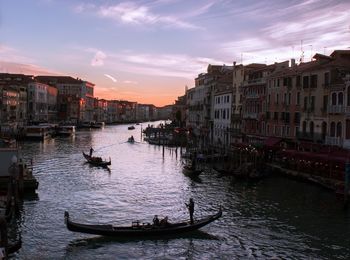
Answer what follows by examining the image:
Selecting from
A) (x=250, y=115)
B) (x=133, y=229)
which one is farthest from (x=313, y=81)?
(x=133, y=229)

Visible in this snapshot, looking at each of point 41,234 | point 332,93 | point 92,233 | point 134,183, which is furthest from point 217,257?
point 332,93

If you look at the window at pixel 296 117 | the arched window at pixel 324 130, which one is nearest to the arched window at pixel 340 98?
the arched window at pixel 324 130

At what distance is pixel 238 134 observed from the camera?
48219 millimetres

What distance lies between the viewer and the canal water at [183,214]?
1678 cm

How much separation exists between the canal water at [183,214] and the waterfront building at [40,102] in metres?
64.9

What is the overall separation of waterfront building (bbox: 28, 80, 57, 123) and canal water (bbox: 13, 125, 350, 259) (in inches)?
2554

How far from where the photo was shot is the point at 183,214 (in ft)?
72.5

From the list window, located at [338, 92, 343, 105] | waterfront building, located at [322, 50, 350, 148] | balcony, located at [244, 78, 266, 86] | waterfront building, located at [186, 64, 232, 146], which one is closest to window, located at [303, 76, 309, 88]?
waterfront building, located at [322, 50, 350, 148]

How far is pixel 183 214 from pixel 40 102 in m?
86.8

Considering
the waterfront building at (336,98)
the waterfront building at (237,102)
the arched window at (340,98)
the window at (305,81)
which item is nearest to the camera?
the waterfront building at (336,98)

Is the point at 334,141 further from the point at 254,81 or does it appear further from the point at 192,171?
the point at 254,81

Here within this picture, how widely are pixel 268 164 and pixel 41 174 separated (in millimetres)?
16536

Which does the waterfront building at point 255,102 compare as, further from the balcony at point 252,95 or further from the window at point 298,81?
the window at point 298,81

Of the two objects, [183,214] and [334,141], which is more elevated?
[334,141]
